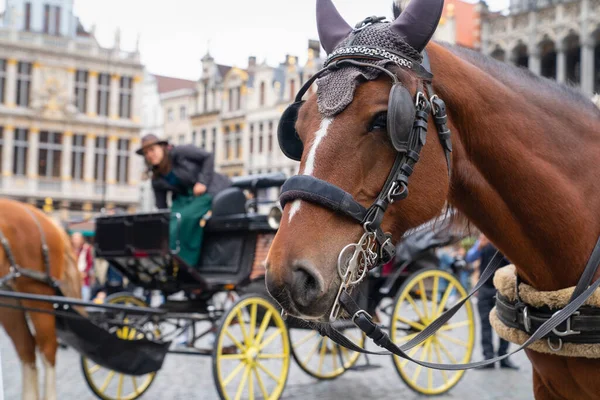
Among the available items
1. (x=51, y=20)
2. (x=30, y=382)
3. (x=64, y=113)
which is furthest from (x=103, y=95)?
(x=30, y=382)

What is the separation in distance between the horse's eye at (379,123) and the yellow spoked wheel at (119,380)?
4010 millimetres

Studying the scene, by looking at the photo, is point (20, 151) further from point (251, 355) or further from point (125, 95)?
point (251, 355)

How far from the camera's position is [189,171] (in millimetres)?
6188

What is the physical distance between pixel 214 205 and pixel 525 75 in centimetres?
422

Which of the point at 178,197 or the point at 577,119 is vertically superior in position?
the point at 577,119

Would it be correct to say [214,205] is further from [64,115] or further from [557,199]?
[64,115]

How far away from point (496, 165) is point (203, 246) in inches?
183

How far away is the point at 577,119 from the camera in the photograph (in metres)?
2.25

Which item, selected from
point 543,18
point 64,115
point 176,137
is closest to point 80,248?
point 543,18

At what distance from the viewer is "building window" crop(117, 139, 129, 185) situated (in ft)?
120

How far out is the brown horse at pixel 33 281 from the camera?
17.3 ft

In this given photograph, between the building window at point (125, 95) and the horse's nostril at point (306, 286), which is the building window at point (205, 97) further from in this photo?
the horse's nostril at point (306, 286)

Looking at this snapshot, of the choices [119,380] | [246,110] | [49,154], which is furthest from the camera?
[246,110]

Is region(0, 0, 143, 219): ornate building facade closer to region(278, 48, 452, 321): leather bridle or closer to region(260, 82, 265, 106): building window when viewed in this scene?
region(260, 82, 265, 106): building window
